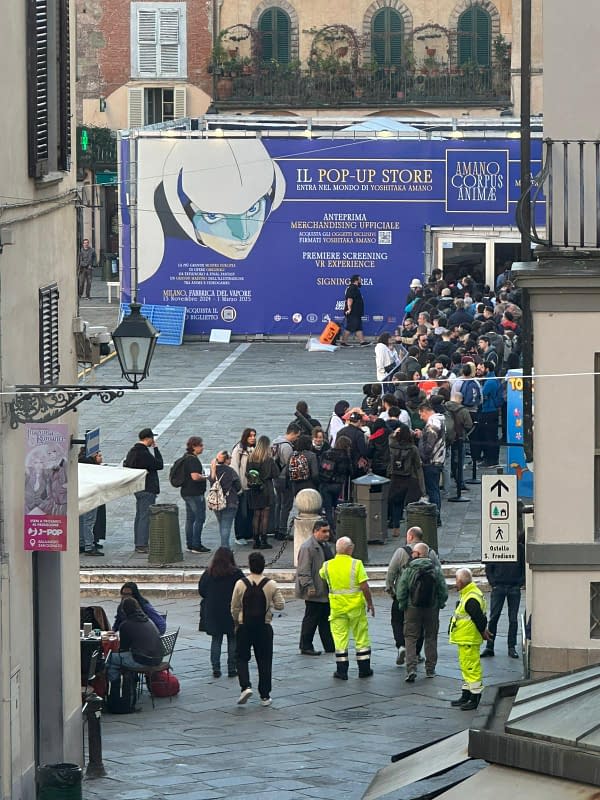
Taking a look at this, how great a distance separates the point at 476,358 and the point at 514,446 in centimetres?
284

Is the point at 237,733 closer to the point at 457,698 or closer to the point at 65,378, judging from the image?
the point at 457,698

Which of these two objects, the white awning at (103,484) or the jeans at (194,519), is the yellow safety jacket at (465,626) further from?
the jeans at (194,519)

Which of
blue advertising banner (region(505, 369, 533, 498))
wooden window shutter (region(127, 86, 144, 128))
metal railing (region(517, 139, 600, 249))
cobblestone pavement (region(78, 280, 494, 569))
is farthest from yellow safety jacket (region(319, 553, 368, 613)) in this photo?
wooden window shutter (region(127, 86, 144, 128))

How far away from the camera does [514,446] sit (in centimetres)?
2248

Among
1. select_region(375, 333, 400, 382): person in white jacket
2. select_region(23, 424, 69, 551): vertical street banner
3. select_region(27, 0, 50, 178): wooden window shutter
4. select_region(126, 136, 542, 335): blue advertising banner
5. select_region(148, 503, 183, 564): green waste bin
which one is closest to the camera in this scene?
select_region(23, 424, 69, 551): vertical street banner

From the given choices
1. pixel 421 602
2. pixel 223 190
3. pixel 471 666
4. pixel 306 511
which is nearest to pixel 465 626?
pixel 471 666

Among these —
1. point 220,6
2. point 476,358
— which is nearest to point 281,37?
point 220,6

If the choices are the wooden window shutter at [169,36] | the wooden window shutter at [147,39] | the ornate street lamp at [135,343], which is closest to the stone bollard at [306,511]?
the ornate street lamp at [135,343]

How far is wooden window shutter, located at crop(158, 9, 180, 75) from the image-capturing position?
55.3 meters

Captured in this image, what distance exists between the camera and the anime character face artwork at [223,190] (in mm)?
36719

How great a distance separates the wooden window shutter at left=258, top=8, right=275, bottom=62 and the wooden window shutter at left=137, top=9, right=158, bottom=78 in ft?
10.5

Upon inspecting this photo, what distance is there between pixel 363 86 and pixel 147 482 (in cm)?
3528

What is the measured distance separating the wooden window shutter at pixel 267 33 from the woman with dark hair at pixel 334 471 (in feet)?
118

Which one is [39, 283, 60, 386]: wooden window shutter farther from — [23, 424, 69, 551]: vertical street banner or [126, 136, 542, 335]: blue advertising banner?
[126, 136, 542, 335]: blue advertising banner
